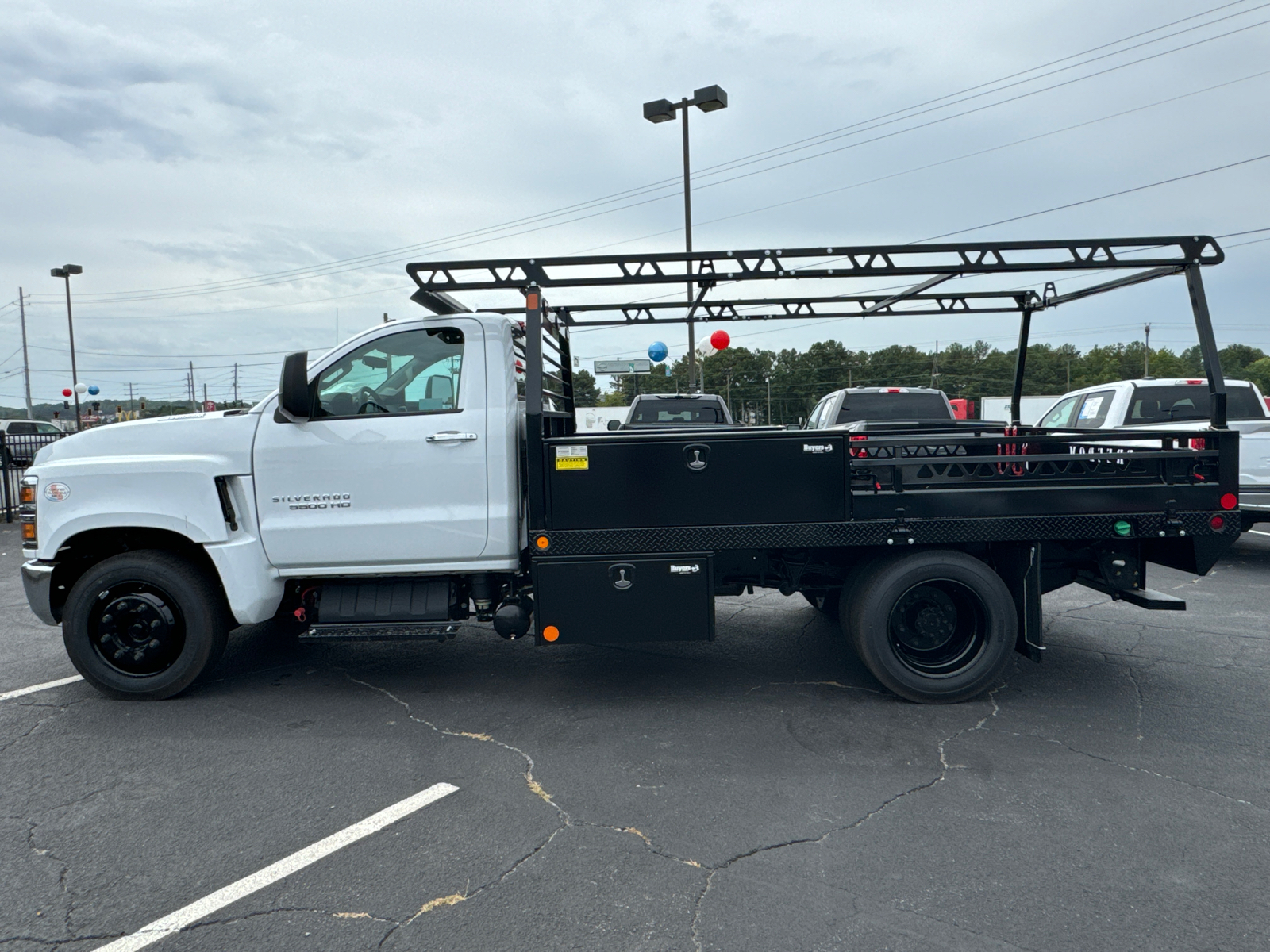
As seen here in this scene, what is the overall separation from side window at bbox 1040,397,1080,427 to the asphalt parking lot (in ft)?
18.5

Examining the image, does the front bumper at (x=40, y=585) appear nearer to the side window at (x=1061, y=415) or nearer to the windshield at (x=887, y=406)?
the windshield at (x=887, y=406)

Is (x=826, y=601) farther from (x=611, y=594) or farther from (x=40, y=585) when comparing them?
(x=40, y=585)

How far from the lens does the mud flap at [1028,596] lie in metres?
4.98

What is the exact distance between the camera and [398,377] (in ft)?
16.6

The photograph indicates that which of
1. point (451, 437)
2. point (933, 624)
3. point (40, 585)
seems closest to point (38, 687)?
point (40, 585)

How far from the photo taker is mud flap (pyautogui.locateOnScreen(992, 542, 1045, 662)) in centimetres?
498

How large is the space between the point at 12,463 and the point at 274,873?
16.3 metres

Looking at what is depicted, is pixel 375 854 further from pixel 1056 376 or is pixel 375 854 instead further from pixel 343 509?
pixel 1056 376

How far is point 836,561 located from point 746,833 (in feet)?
6.98

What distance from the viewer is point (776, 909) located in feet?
9.61

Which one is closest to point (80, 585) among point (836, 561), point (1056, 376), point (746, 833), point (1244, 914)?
point (746, 833)

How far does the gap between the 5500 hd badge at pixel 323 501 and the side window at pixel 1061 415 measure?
29.5ft

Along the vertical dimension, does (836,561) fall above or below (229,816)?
above

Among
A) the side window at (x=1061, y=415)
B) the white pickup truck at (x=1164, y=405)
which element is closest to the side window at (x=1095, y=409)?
the white pickup truck at (x=1164, y=405)
